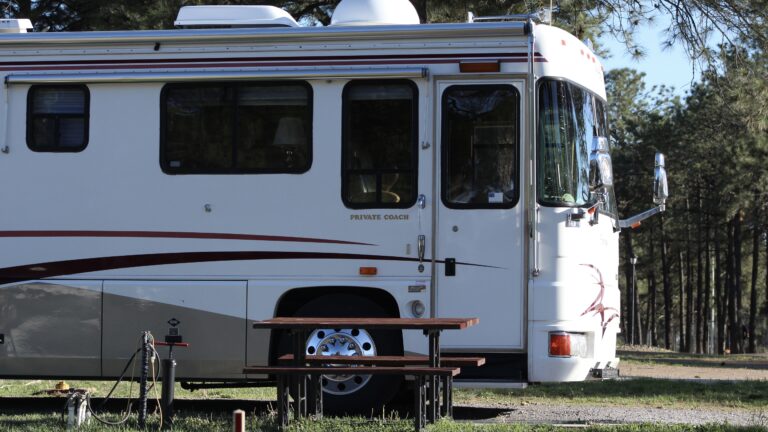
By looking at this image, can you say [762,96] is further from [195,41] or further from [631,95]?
[631,95]

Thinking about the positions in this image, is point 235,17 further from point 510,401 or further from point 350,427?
point 510,401

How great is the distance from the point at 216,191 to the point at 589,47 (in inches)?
143

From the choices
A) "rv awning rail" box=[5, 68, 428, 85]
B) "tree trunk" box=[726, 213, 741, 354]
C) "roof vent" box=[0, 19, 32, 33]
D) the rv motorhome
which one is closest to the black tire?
the rv motorhome

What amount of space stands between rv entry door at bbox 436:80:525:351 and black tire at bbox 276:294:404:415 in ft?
1.63

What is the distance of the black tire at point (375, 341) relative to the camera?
8.67 metres

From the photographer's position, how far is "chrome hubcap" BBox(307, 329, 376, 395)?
8664mm

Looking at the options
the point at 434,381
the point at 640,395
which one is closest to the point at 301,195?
the point at 434,381

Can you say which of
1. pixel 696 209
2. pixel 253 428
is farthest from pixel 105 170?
pixel 696 209

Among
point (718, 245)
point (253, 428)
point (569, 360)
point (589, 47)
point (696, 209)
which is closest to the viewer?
point (253, 428)

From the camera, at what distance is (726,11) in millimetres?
14062

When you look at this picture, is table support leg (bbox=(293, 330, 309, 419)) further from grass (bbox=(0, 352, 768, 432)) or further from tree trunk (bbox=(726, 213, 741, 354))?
tree trunk (bbox=(726, 213, 741, 354))

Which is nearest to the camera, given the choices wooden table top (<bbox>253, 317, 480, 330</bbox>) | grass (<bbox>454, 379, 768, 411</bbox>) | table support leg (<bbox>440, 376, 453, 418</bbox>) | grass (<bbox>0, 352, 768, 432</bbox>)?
wooden table top (<bbox>253, 317, 480, 330</bbox>)

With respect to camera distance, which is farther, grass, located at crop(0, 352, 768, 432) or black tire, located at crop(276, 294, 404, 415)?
black tire, located at crop(276, 294, 404, 415)

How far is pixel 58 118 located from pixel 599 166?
15.0 ft
